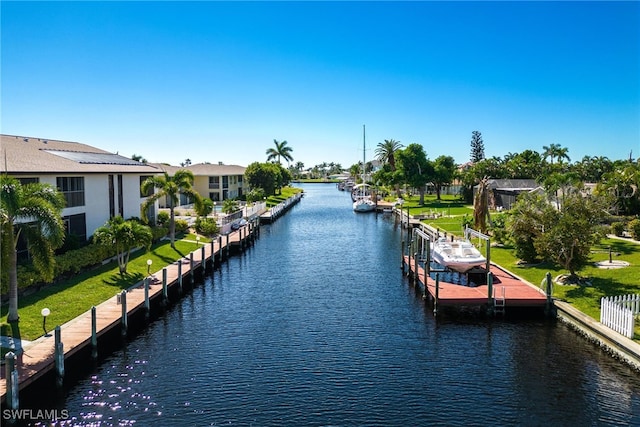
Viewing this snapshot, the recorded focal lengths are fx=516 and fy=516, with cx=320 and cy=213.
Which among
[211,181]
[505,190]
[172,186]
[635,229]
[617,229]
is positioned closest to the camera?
[635,229]

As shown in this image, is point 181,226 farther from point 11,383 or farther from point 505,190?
point 505,190

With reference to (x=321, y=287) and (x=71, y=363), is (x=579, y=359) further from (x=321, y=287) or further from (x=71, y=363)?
(x=71, y=363)

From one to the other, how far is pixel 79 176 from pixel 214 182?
51397mm

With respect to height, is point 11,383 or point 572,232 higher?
point 572,232

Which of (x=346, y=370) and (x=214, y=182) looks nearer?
(x=346, y=370)

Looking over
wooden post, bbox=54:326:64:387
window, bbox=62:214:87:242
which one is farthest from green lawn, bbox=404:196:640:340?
window, bbox=62:214:87:242

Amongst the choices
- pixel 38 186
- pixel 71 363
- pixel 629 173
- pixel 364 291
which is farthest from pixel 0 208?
pixel 629 173

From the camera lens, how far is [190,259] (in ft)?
120

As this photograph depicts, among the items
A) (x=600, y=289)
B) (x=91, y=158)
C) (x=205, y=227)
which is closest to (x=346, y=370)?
(x=600, y=289)

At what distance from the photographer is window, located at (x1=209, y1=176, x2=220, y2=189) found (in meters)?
86.3

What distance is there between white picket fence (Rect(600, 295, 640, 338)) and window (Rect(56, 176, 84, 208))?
31148 mm

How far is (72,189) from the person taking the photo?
3478 centimetres

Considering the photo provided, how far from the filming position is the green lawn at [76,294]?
70.1 ft

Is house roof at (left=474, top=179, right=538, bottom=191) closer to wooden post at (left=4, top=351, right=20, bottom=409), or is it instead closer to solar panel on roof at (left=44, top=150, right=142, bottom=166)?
solar panel on roof at (left=44, top=150, right=142, bottom=166)
